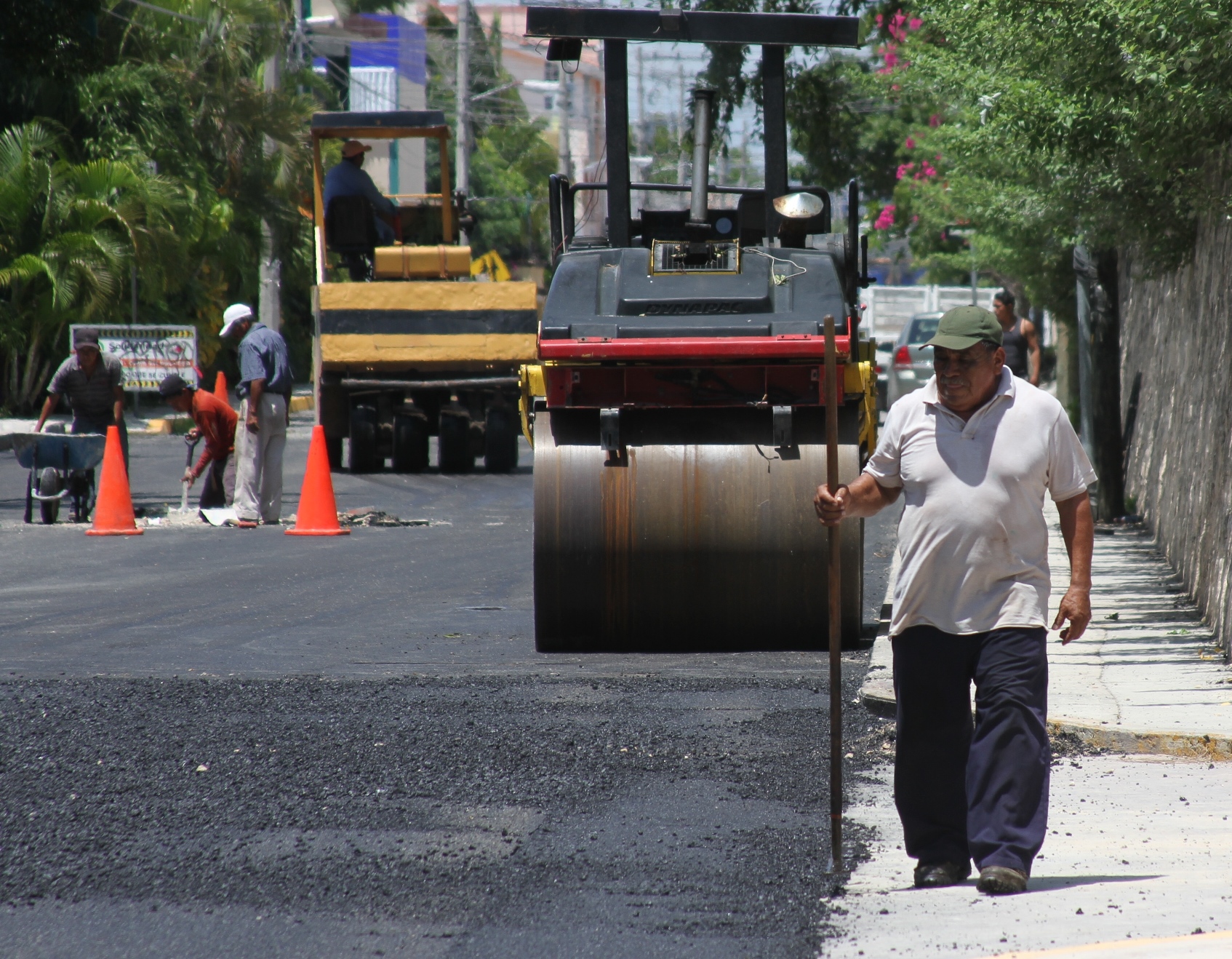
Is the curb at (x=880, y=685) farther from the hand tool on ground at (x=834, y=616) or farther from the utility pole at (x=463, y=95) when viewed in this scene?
the utility pole at (x=463, y=95)

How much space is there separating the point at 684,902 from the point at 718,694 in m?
2.81

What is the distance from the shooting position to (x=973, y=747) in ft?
15.5

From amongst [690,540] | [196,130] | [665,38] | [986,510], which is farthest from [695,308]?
[196,130]

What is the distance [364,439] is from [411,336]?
1539 mm

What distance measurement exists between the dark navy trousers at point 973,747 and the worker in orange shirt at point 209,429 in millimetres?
10261

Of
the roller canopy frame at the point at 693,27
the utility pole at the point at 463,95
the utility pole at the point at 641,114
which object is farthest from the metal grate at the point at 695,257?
the utility pole at the point at 641,114

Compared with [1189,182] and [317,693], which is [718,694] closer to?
[317,693]

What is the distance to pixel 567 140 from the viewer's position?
5391cm

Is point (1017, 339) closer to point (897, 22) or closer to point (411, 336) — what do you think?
point (897, 22)

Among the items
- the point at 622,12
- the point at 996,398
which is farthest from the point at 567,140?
the point at 996,398

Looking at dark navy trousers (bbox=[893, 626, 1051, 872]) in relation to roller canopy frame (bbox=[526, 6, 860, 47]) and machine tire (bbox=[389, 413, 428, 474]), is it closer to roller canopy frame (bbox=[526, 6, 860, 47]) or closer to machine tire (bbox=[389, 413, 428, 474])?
roller canopy frame (bbox=[526, 6, 860, 47])

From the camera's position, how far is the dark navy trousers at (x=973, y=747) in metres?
4.61

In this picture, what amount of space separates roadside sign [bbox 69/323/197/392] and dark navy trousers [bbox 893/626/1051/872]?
19.3 m

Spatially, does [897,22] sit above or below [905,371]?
above
